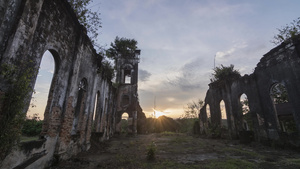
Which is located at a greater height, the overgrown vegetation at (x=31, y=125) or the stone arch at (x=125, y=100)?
the stone arch at (x=125, y=100)

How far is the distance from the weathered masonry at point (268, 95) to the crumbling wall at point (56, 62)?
11591mm

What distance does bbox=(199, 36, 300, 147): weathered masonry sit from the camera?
28.7 ft

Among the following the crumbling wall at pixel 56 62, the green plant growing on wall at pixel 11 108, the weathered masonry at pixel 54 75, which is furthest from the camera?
the crumbling wall at pixel 56 62

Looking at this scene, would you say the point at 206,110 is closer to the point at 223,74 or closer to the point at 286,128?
the point at 223,74

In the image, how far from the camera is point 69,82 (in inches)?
235

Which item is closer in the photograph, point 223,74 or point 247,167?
point 247,167

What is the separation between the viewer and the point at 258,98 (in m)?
11.1

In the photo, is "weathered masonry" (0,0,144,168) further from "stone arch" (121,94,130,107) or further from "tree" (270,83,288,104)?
"tree" (270,83,288,104)

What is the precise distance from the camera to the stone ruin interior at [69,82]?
11.1 ft

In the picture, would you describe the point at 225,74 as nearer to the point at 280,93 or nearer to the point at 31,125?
the point at 280,93

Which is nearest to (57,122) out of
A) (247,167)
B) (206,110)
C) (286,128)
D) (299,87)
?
(247,167)

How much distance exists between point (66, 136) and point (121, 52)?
65.4ft

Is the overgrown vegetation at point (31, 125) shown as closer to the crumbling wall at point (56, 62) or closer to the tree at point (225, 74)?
the crumbling wall at point (56, 62)

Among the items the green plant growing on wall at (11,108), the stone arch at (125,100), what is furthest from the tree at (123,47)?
the green plant growing on wall at (11,108)
